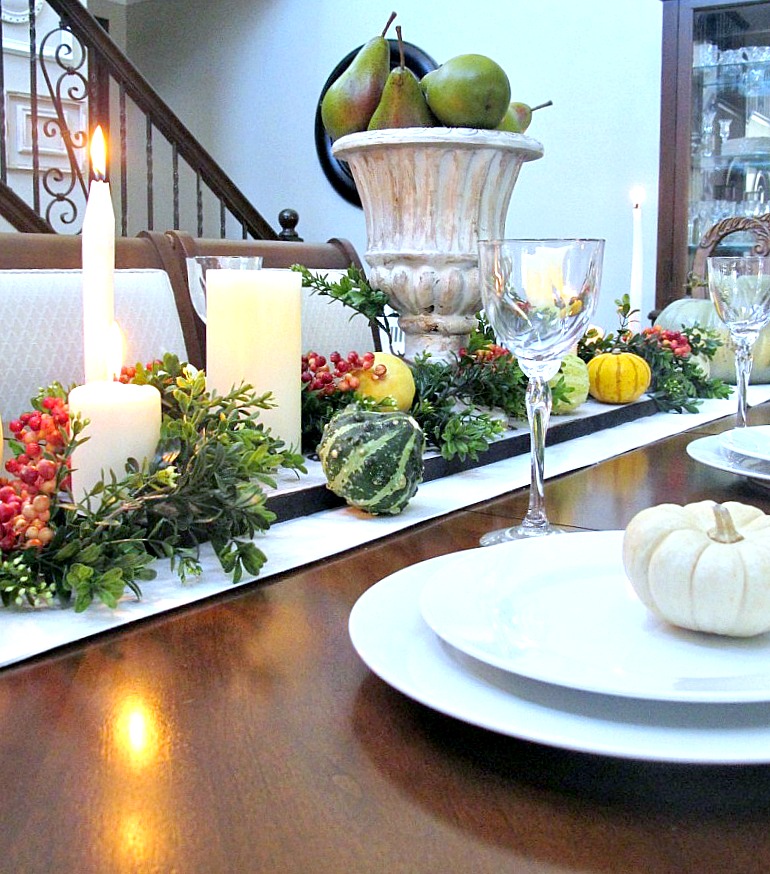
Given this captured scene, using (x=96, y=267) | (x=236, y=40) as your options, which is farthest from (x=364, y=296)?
(x=236, y=40)

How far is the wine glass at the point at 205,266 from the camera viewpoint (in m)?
0.93

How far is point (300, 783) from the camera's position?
→ 1.27 ft

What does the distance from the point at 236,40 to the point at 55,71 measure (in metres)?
0.93

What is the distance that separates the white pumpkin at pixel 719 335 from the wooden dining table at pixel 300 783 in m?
1.36

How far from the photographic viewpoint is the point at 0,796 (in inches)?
14.8

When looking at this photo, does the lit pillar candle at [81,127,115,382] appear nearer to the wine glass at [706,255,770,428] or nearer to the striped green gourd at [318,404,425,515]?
the striped green gourd at [318,404,425,515]

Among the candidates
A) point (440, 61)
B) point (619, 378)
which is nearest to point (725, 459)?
point (619, 378)

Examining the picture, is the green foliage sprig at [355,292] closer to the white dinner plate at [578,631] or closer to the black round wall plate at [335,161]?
the white dinner plate at [578,631]

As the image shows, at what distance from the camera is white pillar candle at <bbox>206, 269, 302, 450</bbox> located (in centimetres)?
92

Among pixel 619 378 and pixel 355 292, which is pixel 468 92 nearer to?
pixel 355 292

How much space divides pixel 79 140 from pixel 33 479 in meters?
4.18

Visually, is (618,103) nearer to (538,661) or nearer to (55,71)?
(55,71)

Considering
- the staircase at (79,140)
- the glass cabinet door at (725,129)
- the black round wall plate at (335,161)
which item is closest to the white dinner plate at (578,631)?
the staircase at (79,140)

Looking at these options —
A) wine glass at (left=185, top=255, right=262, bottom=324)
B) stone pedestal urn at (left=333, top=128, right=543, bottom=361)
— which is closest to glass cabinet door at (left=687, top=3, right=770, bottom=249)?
stone pedestal urn at (left=333, top=128, right=543, bottom=361)
